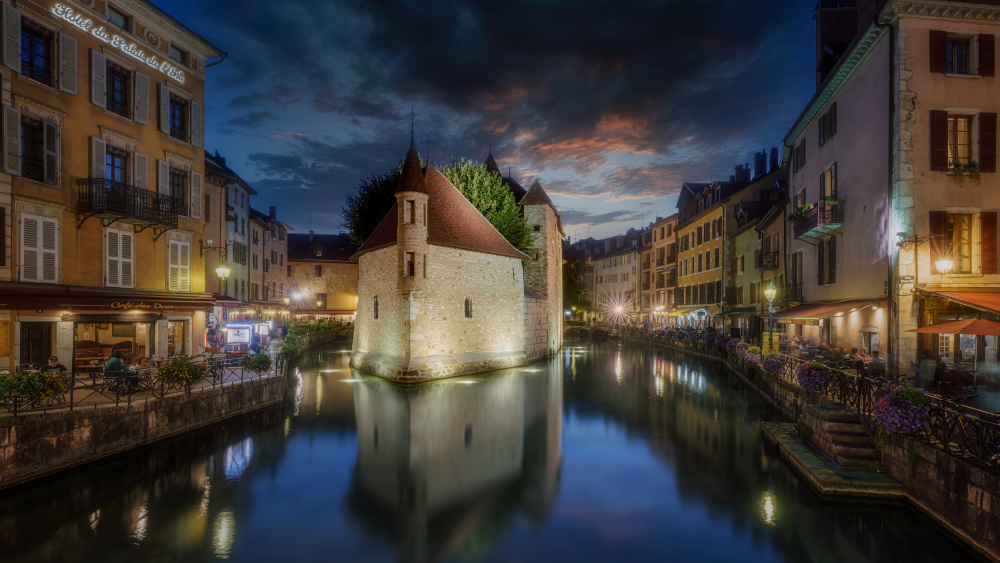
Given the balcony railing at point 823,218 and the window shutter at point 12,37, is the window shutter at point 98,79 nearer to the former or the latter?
the window shutter at point 12,37

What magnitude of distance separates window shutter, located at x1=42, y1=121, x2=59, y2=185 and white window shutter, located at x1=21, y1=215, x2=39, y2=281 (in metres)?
1.31

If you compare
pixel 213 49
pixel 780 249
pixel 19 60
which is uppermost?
pixel 213 49

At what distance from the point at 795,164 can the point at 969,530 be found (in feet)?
69.6

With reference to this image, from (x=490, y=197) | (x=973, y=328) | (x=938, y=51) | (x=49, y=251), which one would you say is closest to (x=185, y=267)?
(x=49, y=251)

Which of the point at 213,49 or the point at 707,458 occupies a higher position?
the point at 213,49

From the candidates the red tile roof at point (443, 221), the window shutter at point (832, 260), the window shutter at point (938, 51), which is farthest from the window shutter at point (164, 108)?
the window shutter at point (832, 260)

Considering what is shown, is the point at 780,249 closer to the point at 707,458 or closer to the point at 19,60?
the point at 707,458

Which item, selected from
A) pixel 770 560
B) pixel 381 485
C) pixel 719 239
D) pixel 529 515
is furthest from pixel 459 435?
pixel 719 239

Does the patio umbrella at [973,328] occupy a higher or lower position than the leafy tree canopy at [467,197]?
lower

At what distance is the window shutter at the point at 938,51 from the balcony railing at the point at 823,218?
5.25 metres

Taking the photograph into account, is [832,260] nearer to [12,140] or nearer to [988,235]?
[988,235]

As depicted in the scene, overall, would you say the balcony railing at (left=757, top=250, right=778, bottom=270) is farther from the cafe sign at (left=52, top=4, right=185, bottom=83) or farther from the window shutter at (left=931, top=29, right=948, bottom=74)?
the cafe sign at (left=52, top=4, right=185, bottom=83)

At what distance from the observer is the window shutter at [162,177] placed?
18.5 metres

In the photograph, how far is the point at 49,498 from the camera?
387 inches
